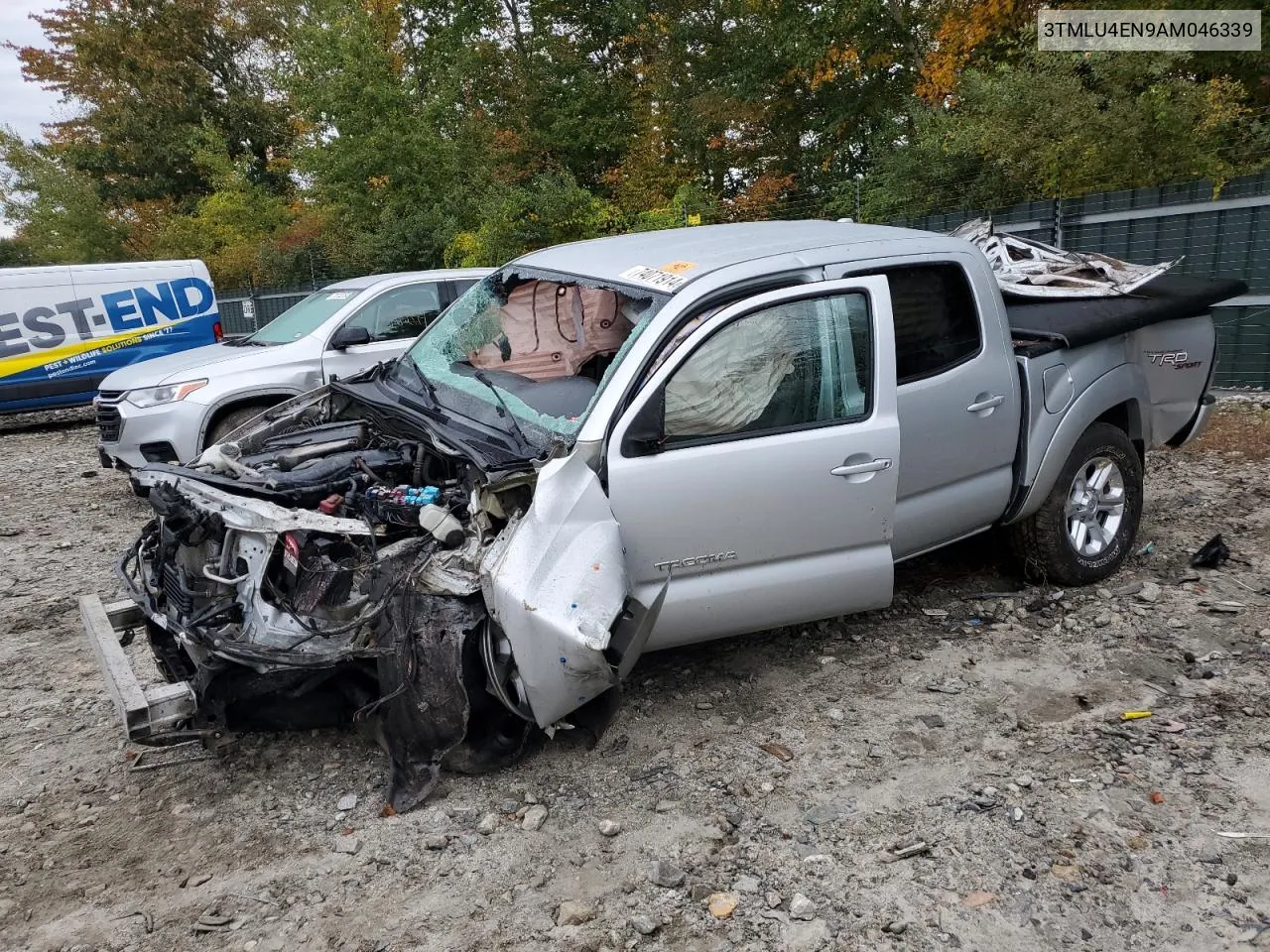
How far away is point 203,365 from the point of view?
23.9 feet

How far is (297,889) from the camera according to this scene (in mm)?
2953

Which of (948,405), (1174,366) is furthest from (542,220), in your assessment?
(948,405)

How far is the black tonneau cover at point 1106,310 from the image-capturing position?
15.0ft

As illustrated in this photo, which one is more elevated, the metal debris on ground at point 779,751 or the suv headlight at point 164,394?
the suv headlight at point 164,394

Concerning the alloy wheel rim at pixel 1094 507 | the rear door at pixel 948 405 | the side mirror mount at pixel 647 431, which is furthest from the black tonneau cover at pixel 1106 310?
the side mirror mount at pixel 647 431

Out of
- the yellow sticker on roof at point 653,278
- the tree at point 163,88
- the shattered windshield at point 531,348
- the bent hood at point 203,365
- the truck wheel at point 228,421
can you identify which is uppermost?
the tree at point 163,88

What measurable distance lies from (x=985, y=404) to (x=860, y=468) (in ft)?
2.99

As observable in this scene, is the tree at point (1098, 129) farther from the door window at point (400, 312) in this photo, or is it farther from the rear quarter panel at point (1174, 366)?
the door window at point (400, 312)

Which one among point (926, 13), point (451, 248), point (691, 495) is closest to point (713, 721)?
point (691, 495)

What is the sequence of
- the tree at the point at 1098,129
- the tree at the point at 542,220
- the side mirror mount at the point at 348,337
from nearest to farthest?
the side mirror mount at the point at 348,337 < the tree at the point at 1098,129 < the tree at the point at 542,220

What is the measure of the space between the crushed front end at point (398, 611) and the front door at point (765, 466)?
0.27 m

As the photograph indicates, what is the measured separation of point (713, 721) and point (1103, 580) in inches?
96.8

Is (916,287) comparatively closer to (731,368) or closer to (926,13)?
(731,368)

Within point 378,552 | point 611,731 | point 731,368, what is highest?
A: point 731,368
